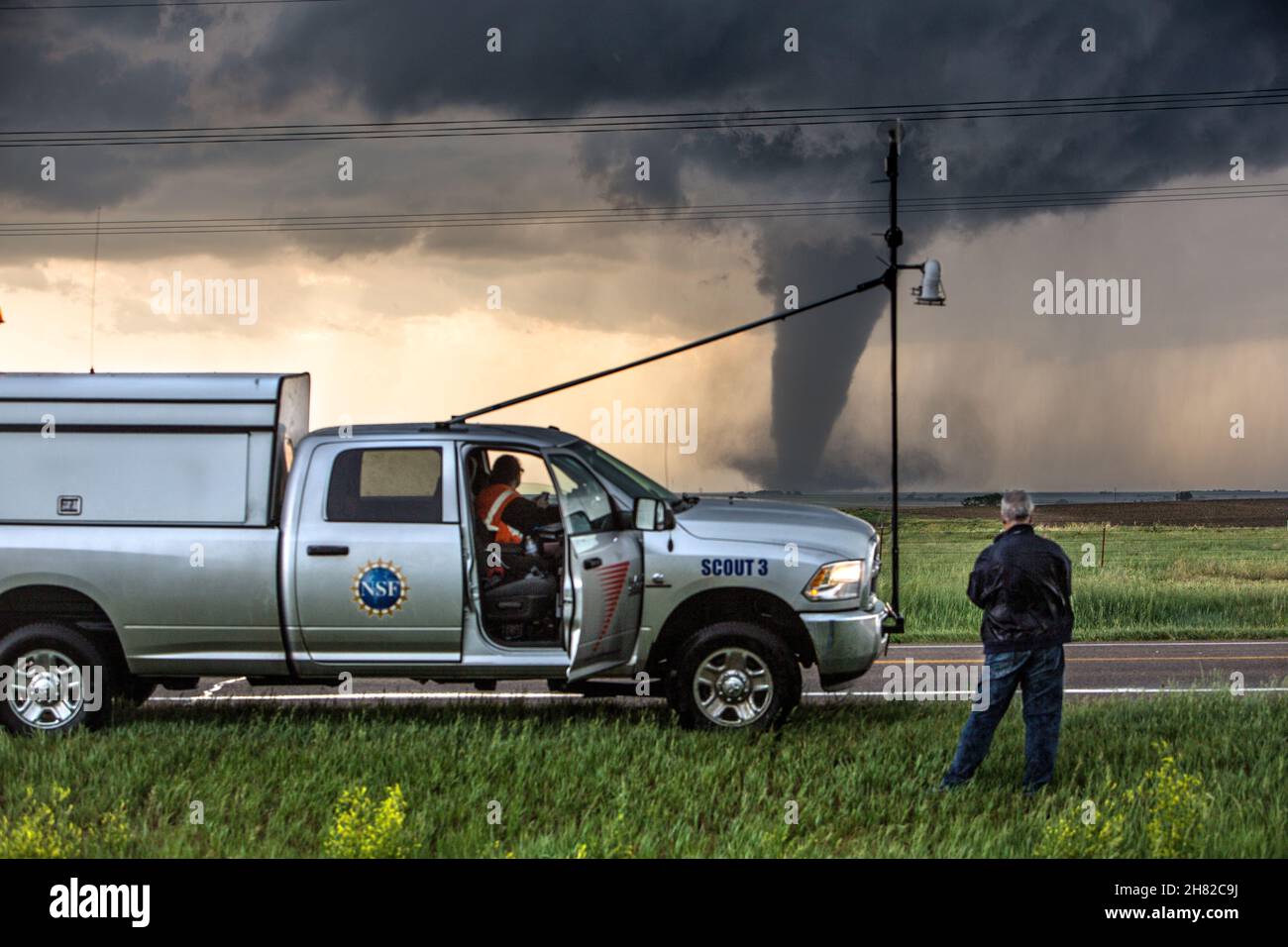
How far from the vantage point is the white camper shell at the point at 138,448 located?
9.42m

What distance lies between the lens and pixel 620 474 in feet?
31.9

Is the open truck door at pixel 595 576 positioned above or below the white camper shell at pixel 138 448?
below

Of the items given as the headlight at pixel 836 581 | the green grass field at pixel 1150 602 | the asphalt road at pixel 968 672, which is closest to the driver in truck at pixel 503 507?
the asphalt road at pixel 968 672

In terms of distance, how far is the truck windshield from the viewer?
952cm

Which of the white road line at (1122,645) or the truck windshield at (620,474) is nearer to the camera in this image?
the truck windshield at (620,474)

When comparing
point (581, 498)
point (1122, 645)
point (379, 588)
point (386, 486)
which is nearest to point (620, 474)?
point (581, 498)

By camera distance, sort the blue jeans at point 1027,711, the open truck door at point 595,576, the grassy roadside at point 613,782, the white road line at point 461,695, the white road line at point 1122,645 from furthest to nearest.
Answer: the white road line at point 1122,645 → the white road line at point 461,695 → the open truck door at point 595,576 → the blue jeans at point 1027,711 → the grassy roadside at point 613,782

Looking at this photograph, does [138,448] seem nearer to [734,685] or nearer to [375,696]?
[375,696]

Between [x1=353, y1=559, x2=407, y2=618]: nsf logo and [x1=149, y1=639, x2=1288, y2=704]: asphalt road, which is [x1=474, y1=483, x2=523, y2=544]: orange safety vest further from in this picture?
[x1=149, y1=639, x2=1288, y2=704]: asphalt road

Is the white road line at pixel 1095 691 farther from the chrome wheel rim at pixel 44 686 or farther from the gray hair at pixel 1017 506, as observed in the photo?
the chrome wheel rim at pixel 44 686

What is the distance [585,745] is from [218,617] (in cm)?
271

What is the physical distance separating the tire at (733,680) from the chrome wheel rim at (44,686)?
4278 millimetres

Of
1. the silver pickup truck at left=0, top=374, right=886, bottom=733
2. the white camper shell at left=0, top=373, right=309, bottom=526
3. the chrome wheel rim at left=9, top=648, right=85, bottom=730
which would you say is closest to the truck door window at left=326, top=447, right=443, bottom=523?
the silver pickup truck at left=0, top=374, right=886, bottom=733

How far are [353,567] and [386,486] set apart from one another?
63 cm
